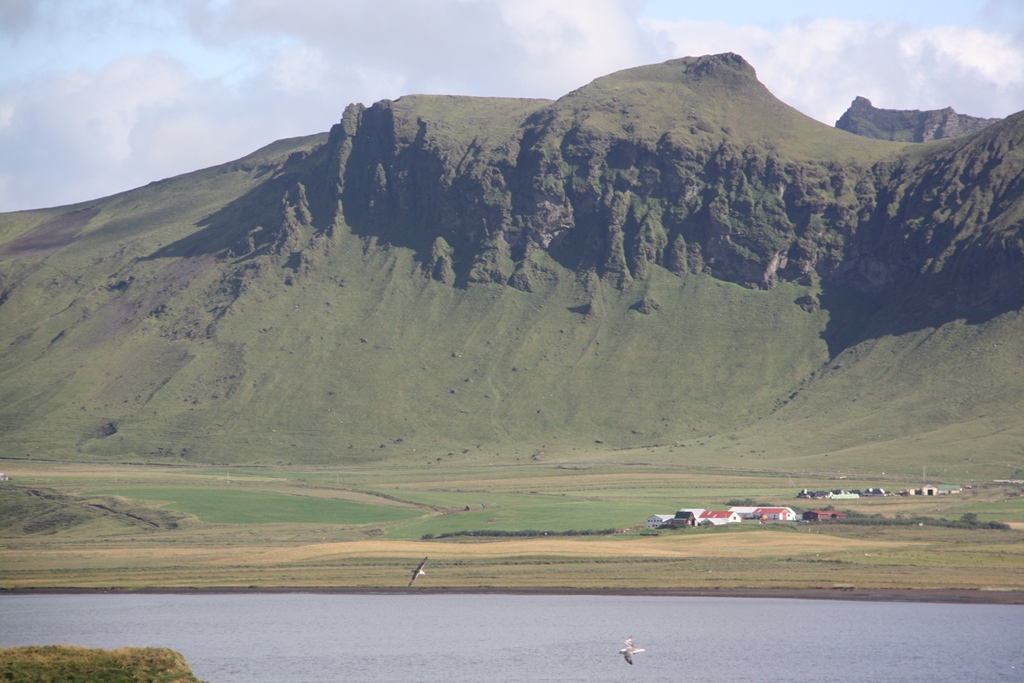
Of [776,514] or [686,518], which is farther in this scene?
[776,514]

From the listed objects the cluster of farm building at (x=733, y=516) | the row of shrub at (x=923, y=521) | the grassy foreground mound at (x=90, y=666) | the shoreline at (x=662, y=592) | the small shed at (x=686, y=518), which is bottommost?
the row of shrub at (x=923, y=521)

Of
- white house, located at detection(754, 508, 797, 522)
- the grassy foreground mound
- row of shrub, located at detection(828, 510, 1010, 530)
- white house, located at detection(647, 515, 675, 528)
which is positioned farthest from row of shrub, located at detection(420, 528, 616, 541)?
the grassy foreground mound

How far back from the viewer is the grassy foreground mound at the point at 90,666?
5972 centimetres

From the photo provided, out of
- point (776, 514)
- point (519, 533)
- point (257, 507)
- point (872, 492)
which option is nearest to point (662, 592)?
point (519, 533)

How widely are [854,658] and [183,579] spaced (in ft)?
227

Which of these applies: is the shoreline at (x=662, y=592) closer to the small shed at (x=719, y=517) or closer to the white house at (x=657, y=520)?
the white house at (x=657, y=520)

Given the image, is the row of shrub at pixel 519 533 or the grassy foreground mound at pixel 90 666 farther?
the row of shrub at pixel 519 533

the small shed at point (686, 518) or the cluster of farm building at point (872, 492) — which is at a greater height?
the small shed at point (686, 518)

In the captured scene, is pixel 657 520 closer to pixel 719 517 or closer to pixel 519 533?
pixel 719 517

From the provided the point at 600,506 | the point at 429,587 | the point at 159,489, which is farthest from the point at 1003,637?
the point at 159,489

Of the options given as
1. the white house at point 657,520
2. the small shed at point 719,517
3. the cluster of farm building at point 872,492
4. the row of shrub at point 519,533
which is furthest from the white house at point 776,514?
the cluster of farm building at point 872,492

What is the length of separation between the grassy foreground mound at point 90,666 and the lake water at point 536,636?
41.3ft

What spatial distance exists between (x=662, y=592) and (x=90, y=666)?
61013 millimetres

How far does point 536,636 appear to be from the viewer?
92.5 metres
